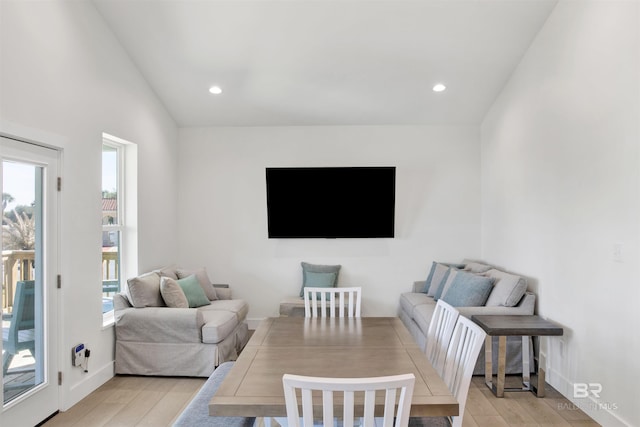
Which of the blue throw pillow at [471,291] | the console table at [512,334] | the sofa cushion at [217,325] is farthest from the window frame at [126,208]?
the console table at [512,334]

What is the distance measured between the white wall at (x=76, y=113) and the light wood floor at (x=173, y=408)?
0.58 ft

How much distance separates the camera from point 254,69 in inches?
162

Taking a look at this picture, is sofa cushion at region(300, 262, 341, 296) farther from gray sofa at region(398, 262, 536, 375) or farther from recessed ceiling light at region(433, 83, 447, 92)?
recessed ceiling light at region(433, 83, 447, 92)

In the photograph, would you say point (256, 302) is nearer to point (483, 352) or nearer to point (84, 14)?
point (483, 352)

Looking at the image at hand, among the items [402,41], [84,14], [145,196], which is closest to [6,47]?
[84,14]

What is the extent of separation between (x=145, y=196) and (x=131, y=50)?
1444mm

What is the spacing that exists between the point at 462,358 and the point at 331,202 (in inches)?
127

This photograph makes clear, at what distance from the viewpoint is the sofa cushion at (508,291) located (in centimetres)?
359

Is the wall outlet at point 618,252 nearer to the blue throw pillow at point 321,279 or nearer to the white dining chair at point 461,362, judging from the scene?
the white dining chair at point 461,362

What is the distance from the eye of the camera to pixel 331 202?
4938 mm

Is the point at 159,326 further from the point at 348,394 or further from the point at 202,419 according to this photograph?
the point at 348,394

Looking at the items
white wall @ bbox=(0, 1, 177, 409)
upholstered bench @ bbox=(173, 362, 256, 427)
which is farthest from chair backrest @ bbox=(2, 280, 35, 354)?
upholstered bench @ bbox=(173, 362, 256, 427)

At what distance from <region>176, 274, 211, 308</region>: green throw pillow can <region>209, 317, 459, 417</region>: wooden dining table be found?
172 cm

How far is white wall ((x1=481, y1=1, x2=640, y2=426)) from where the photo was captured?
8.17ft
